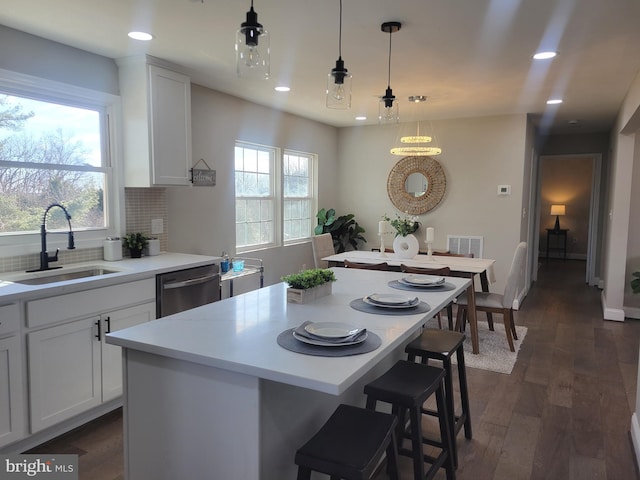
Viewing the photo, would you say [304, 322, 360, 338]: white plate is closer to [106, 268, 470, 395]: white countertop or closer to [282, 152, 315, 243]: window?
[106, 268, 470, 395]: white countertop

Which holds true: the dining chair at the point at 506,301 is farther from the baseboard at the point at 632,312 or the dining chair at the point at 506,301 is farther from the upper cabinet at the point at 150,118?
the upper cabinet at the point at 150,118

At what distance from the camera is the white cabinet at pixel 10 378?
230cm

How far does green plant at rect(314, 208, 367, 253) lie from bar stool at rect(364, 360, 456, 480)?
4.35m

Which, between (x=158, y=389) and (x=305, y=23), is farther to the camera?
(x=305, y=23)

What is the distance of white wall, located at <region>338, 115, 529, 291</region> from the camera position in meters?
5.70

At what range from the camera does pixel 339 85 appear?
7.49ft

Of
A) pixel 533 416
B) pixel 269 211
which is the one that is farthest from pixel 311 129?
pixel 533 416

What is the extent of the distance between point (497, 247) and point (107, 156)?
4587 millimetres

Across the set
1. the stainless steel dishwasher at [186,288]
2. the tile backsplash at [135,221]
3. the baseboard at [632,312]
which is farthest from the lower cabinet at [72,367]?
the baseboard at [632,312]

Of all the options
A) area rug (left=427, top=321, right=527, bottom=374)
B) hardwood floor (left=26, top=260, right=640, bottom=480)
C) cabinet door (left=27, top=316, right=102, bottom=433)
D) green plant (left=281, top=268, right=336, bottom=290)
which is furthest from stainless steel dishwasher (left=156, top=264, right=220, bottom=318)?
area rug (left=427, top=321, right=527, bottom=374)

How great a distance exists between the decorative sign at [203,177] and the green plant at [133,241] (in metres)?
0.67

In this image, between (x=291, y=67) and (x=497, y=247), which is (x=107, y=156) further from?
(x=497, y=247)

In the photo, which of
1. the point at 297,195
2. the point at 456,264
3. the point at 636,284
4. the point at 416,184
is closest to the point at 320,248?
the point at 297,195

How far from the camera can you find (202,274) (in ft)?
11.6
